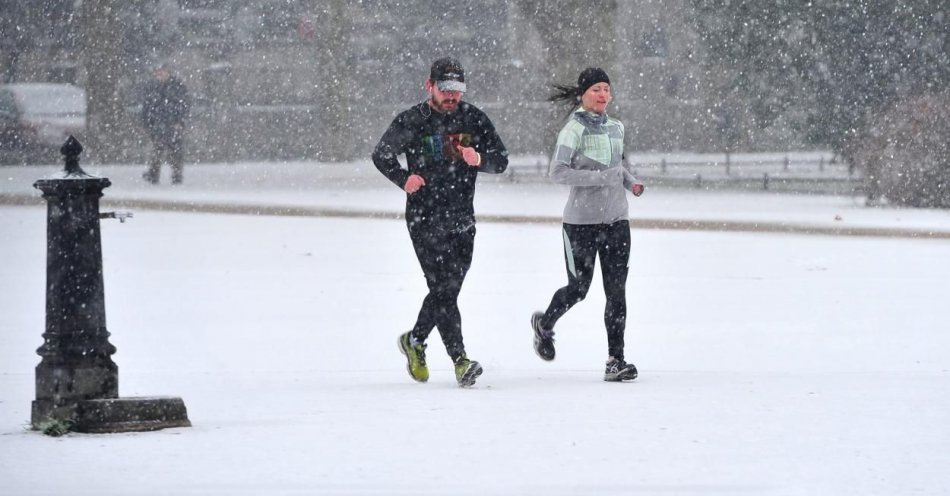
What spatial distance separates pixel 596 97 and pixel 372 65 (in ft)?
107

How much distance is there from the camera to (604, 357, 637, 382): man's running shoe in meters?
7.96

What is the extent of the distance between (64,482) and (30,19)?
33601 millimetres

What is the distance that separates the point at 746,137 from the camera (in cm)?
3872

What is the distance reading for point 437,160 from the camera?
25.6ft

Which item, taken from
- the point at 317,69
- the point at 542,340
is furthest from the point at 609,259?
the point at 317,69

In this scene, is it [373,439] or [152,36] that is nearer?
[373,439]

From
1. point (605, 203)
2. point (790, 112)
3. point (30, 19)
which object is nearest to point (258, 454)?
point (605, 203)

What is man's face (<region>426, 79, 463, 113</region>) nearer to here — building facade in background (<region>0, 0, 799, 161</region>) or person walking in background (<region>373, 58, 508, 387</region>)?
person walking in background (<region>373, 58, 508, 387</region>)

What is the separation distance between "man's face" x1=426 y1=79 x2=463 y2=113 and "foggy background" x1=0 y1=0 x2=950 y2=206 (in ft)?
62.0

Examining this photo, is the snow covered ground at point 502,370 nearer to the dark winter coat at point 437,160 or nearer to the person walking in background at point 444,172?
the person walking in background at point 444,172

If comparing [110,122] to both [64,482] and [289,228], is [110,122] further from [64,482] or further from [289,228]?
[64,482]

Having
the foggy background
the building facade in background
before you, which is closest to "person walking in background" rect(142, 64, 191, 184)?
the foggy background

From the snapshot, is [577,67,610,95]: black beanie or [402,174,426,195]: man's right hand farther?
[577,67,610,95]: black beanie

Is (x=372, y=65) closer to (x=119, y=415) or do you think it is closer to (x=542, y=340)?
(x=542, y=340)
